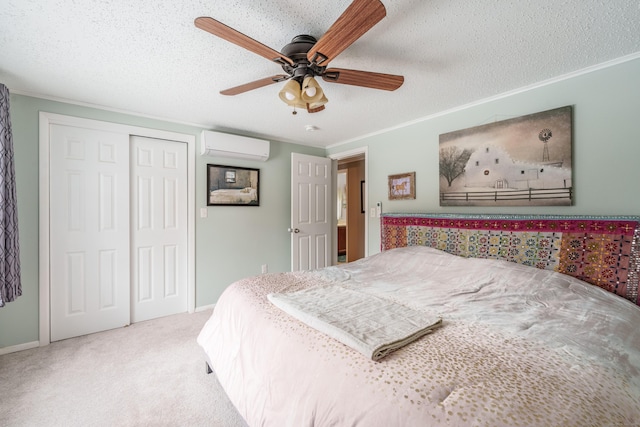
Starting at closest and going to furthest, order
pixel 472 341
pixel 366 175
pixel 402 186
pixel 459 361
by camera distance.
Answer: pixel 459 361 → pixel 472 341 → pixel 402 186 → pixel 366 175

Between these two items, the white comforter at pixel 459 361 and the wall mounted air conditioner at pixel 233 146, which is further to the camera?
the wall mounted air conditioner at pixel 233 146

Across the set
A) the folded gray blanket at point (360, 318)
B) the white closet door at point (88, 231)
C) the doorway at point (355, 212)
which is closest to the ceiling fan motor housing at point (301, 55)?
the folded gray blanket at point (360, 318)

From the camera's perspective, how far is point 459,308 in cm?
139

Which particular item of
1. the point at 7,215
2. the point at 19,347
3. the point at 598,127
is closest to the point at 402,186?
the point at 598,127

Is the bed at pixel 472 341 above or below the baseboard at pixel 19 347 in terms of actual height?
above

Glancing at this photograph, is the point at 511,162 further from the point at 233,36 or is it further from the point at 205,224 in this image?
the point at 205,224

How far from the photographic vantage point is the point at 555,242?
1.89 metres

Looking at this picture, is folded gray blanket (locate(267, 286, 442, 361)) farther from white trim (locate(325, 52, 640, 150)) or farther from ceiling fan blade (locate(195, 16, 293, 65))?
white trim (locate(325, 52, 640, 150))

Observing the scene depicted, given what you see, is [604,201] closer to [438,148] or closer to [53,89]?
[438,148]

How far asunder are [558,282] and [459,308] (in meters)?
0.80

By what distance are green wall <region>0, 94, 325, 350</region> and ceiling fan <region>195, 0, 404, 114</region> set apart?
5.83 ft

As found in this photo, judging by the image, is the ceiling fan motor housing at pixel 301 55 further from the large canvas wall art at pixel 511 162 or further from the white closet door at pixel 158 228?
the white closet door at pixel 158 228

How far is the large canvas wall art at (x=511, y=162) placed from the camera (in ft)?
6.43

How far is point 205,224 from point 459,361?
3.00m
